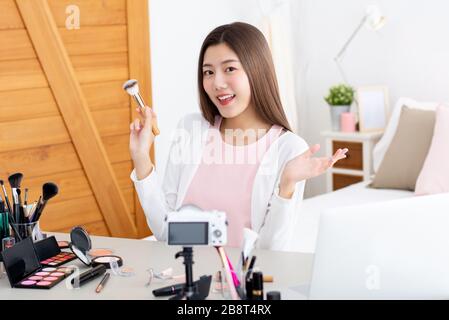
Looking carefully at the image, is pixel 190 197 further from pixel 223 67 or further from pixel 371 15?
pixel 371 15

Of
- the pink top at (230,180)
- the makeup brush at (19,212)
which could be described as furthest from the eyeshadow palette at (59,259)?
the pink top at (230,180)

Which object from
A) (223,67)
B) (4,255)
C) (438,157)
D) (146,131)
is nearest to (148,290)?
(4,255)

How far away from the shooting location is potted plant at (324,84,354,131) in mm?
3791

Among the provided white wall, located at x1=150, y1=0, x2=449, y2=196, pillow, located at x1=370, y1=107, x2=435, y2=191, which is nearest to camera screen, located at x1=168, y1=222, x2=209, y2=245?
pillow, located at x1=370, y1=107, x2=435, y2=191

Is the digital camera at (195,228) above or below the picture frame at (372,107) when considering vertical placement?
below

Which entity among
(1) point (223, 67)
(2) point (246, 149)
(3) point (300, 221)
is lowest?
(3) point (300, 221)

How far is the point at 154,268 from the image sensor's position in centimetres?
160

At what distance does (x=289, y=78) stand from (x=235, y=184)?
215 cm

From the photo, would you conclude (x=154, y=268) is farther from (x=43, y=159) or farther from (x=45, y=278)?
(x=43, y=159)

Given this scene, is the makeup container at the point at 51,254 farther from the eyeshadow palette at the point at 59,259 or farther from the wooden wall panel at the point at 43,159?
the wooden wall panel at the point at 43,159

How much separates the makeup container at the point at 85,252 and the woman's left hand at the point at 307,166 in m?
0.43

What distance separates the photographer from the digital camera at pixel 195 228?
1.22 metres

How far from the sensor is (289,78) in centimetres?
391

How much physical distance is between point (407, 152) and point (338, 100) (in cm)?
61
